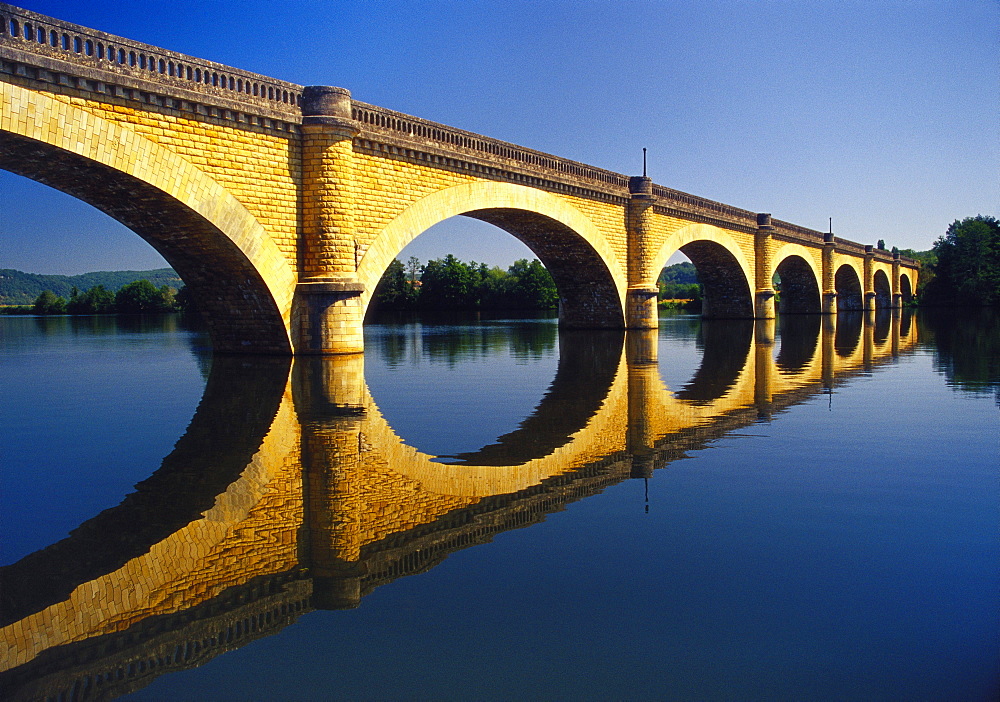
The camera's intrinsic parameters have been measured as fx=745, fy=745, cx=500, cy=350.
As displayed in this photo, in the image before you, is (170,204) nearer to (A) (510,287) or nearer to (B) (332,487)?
(B) (332,487)

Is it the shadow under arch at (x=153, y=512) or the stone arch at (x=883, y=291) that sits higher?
the stone arch at (x=883, y=291)

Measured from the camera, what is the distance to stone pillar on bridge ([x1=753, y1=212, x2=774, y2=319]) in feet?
137

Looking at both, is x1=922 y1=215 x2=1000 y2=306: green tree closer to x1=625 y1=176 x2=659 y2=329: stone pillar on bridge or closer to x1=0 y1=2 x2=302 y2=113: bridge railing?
x1=625 y1=176 x2=659 y2=329: stone pillar on bridge

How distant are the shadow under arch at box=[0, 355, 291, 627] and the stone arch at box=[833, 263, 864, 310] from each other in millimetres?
63720

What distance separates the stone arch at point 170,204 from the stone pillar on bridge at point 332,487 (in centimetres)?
396

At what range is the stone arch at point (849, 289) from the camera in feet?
213

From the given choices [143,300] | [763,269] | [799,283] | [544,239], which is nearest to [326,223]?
[544,239]

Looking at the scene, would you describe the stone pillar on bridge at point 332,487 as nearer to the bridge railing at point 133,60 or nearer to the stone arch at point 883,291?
the bridge railing at point 133,60

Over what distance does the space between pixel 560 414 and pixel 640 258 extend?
21168 millimetres

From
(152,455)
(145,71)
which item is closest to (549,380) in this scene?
(152,455)

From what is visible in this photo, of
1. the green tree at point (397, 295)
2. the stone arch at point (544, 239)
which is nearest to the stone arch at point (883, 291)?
the green tree at point (397, 295)

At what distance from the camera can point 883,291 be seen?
7994cm

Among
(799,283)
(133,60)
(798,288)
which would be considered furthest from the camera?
(798,288)

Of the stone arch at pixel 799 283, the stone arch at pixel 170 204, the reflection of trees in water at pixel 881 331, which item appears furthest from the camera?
the stone arch at pixel 799 283
